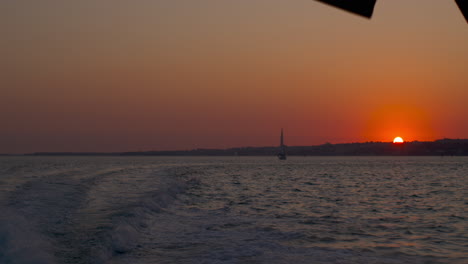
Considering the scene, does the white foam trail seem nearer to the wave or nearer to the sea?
the sea

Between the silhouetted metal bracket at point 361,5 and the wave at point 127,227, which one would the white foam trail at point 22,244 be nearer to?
the wave at point 127,227

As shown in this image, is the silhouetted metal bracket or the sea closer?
the silhouetted metal bracket

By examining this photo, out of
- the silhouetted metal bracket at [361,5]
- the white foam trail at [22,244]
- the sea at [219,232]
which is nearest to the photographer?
the silhouetted metal bracket at [361,5]

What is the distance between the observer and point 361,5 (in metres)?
1.66

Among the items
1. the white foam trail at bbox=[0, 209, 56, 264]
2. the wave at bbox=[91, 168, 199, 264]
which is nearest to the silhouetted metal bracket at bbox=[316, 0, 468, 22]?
the white foam trail at bbox=[0, 209, 56, 264]

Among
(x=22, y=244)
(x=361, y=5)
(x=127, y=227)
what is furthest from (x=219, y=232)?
(x=361, y=5)

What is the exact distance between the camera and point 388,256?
37.9 ft

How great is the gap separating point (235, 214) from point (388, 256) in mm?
8541

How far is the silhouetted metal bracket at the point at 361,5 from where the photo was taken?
164cm

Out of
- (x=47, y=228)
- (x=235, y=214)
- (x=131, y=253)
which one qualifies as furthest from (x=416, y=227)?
(x=47, y=228)

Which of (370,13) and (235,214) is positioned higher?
(370,13)

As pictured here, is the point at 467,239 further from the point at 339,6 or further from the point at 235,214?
the point at 339,6

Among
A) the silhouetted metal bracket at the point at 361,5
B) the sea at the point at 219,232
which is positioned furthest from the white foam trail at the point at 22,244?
the silhouetted metal bracket at the point at 361,5

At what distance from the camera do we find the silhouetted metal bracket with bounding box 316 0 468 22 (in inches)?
64.5
